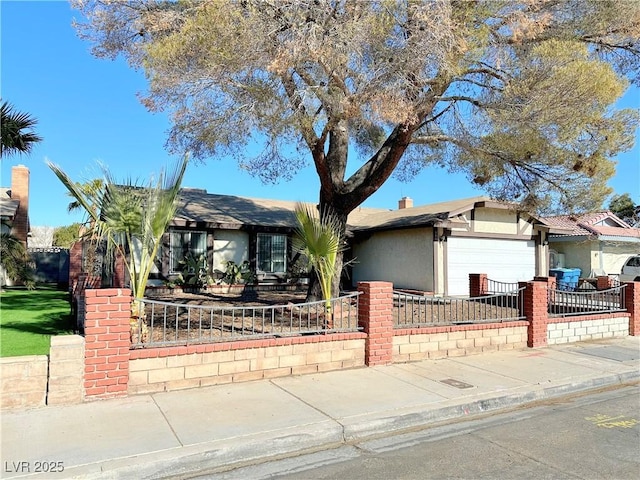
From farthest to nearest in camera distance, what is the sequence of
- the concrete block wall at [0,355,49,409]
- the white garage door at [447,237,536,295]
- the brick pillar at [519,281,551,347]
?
the white garage door at [447,237,536,295] < the brick pillar at [519,281,551,347] < the concrete block wall at [0,355,49,409]

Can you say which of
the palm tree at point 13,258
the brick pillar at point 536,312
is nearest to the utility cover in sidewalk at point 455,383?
the brick pillar at point 536,312

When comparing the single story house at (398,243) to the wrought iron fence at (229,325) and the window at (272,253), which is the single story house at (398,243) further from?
the wrought iron fence at (229,325)

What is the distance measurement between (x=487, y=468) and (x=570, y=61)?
7614mm

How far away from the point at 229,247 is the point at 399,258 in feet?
21.3

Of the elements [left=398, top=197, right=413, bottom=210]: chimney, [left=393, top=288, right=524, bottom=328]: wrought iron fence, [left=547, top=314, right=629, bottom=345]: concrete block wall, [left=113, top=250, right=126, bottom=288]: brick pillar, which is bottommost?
[left=547, top=314, right=629, bottom=345]: concrete block wall

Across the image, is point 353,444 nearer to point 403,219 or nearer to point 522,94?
point 522,94

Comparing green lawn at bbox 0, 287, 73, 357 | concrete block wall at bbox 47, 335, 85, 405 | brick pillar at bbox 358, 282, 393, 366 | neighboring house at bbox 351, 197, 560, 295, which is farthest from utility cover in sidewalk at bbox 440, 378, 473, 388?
neighboring house at bbox 351, 197, 560, 295

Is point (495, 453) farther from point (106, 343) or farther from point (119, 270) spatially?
point (119, 270)

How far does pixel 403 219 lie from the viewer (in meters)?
18.8

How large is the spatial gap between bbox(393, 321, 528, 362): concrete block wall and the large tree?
3.72m

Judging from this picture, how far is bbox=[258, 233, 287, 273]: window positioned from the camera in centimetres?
1814

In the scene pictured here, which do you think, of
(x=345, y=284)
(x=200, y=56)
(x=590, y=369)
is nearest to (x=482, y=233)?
(x=345, y=284)

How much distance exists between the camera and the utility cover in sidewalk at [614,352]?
8805mm

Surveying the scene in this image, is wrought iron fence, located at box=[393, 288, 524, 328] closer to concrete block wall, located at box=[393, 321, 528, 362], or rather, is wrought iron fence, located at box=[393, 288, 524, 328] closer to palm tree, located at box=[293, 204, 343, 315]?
concrete block wall, located at box=[393, 321, 528, 362]
